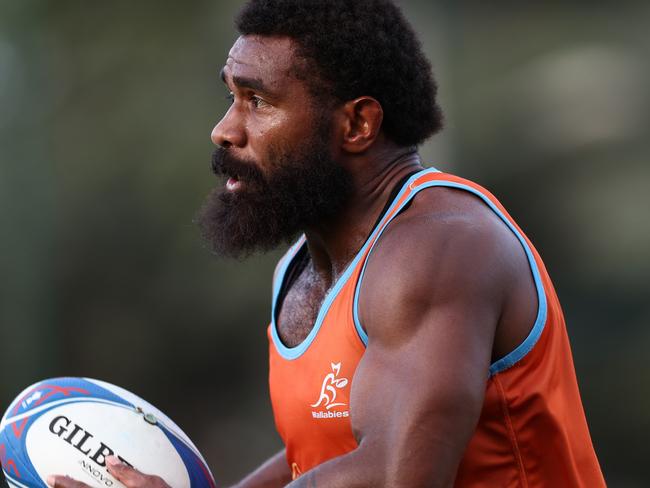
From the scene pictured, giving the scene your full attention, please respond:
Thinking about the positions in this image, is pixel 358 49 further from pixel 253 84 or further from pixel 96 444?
pixel 96 444

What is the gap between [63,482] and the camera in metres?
3.30

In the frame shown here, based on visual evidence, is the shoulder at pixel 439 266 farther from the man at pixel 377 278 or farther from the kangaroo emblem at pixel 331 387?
the kangaroo emblem at pixel 331 387

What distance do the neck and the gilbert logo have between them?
449mm

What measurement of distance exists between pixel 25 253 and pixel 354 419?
527 centimetres

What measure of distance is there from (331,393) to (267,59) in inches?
38.9

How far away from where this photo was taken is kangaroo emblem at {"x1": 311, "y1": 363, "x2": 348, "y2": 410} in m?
3.09

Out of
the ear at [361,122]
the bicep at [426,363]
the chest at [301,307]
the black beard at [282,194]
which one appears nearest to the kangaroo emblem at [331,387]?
the bicep at [426,363]

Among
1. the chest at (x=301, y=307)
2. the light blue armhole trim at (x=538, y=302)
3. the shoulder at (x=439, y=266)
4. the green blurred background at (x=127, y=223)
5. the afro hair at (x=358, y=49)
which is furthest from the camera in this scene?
the green blurred background at (x=127, y=223)

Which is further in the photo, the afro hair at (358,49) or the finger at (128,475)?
the afro hair at (358,49)

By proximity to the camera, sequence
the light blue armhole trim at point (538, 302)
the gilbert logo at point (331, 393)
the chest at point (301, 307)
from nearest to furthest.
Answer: the light blue armhole trim at point (538, 302) → the gilbert logo at point (331, 393) → the chest at point (301, 307)

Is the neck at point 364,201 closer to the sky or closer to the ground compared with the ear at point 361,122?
closer to the ground

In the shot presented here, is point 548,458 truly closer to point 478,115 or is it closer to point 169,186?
point 478,115

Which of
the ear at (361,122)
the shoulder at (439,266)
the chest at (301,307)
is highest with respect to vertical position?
the ear at (361,122)

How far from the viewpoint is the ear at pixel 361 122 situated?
3.40 metres
